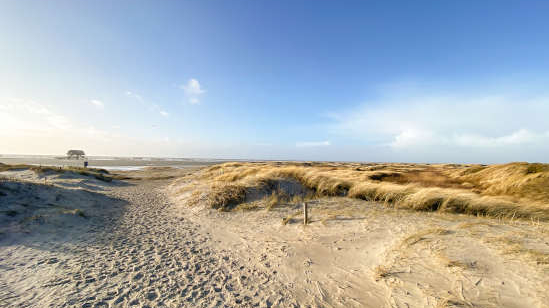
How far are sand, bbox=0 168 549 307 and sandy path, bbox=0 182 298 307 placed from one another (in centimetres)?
3

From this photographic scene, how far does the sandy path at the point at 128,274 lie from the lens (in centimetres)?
449

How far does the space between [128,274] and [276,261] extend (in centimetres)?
420

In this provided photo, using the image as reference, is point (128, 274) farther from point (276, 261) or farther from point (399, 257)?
point (399, 257)

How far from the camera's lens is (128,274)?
550 centimetres

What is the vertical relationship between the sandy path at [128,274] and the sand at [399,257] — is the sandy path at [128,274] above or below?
below

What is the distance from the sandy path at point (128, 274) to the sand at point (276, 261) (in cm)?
3

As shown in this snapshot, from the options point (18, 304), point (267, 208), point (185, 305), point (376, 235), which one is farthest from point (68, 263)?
point (376, 235)

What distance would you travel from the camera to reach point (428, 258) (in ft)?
18.0

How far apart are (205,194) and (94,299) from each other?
393 inches

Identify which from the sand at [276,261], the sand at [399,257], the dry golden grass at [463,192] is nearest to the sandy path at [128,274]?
the sand at [276,261]

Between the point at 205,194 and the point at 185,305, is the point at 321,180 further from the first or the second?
the point at 185,305

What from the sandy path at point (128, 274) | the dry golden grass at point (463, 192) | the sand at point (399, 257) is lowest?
the sandy path at point (128, 274)

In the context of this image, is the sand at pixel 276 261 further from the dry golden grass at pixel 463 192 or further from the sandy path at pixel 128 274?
the dry golden grass at pixel 463 192

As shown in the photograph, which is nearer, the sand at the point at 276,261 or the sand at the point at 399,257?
the sand at the point at 399,257
